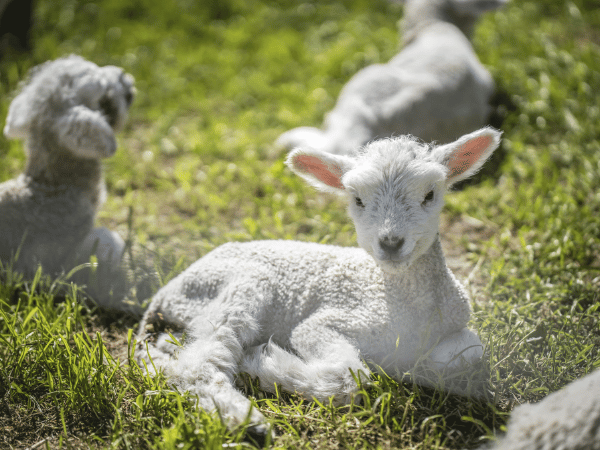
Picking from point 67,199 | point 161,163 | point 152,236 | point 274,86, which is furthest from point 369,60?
point 67,199

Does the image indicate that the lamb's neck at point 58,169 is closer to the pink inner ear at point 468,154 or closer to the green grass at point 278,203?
the green grass at point 278,203

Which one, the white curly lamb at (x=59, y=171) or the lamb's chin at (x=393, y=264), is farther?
the white curly lamb at (x=59, y=171)

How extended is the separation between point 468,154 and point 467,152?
0.05ft

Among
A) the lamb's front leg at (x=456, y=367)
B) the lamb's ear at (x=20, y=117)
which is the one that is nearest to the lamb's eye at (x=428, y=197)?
the lamb's front leg at (x=456, y=367)

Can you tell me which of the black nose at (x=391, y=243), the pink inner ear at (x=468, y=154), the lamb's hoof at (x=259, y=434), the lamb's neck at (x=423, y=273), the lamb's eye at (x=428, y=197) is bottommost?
the lamb's hoof at (x=259, y=434)

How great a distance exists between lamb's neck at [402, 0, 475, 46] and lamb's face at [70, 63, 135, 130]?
13.4 ft

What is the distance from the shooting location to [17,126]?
363cm

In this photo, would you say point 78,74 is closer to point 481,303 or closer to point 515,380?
point 481,303

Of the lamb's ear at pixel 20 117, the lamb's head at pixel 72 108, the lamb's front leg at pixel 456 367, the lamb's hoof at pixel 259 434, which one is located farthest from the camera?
the lamb's ear at pixel 20 117

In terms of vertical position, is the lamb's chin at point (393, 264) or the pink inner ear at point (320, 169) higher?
the pink inner ear at point (320, 169)

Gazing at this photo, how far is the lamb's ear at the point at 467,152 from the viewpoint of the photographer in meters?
2.56

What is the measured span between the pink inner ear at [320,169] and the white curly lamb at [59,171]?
62.3 inches

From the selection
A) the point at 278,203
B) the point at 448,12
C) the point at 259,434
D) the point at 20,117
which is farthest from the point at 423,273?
the point at 448,12

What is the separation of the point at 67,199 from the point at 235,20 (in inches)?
226
